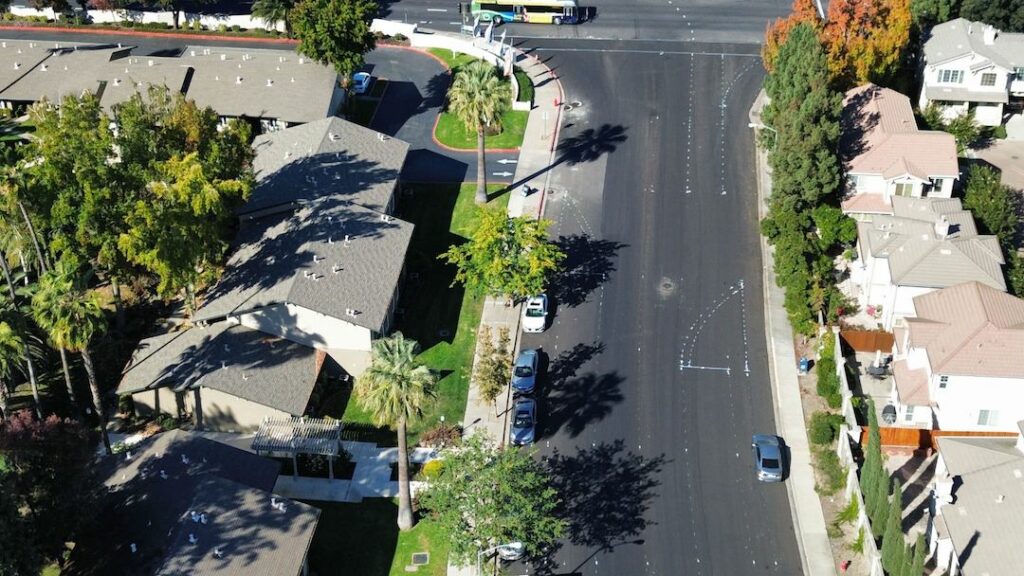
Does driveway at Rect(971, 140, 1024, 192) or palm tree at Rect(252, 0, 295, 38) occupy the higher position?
palm tree at Rect(252, 0, 295, 38)

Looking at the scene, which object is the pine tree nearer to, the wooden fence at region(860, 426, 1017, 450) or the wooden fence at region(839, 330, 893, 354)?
the wooden fence at region(860, 426, 1017, 450)

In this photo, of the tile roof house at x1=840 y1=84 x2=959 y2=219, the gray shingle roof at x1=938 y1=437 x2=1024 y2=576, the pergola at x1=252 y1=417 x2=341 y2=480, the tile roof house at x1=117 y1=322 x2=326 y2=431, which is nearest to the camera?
the gray shingle roof at x1=938 y1=437 x2=1024 y2=576

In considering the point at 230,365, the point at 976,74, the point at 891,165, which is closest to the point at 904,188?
the point at 891,165

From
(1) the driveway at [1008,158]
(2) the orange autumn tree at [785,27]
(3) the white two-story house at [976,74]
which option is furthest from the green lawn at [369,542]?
(3) the white two-story house at [976,74]

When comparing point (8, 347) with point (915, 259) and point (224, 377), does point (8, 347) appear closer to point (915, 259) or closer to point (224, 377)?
point (224, 377)

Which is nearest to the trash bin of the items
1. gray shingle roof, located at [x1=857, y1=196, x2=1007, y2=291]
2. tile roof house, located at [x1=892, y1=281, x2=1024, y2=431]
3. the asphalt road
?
the asphalt road
